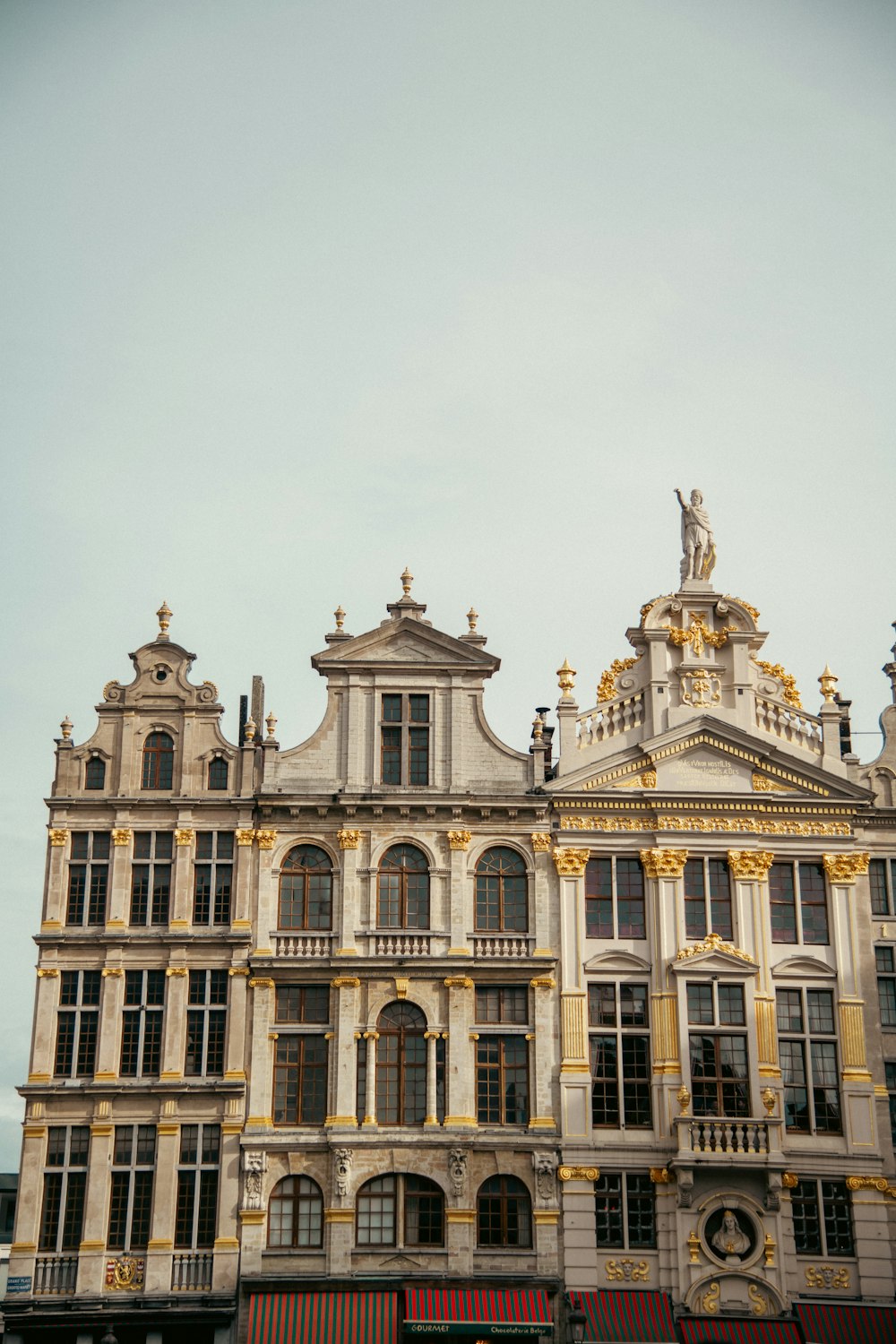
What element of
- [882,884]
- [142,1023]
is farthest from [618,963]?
[142,1023]

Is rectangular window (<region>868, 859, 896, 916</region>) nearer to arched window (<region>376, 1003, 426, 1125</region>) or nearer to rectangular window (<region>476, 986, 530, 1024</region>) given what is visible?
rectangular window (<region>476, 986, 530, 1024</region>)

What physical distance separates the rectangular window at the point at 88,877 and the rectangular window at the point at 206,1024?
345cm

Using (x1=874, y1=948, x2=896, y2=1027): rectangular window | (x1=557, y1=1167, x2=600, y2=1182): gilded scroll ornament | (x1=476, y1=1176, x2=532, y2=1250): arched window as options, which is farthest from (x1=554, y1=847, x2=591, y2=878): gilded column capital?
(x1=874, y1=948, x2=896, y2=1027): rectangular window

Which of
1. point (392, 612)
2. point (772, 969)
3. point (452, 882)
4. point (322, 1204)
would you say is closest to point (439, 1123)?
point (322, 1204)

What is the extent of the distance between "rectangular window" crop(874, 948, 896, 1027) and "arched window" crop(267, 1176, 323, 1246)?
16.8 meters

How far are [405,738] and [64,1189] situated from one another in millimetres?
15672

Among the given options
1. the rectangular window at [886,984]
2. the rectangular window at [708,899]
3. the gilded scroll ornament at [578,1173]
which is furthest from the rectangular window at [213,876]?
the rectangular window at [886,984]

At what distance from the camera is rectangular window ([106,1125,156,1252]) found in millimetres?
43594

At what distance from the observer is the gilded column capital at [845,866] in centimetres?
4753

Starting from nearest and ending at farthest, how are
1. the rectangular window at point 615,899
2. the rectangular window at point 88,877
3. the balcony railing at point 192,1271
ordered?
the balcony railing at point 192,1271
the rectangular window at point 88,877
the rectangular window at point 615,899

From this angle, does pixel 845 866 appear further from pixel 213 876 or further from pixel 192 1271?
pixel 192 1271

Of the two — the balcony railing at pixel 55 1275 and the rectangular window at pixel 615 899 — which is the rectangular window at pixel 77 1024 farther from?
the rectangular window at pixel 615 899

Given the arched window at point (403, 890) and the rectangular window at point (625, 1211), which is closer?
the rectangular window at point (625, 1211)

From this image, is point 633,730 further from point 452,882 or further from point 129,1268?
point 129,1268
